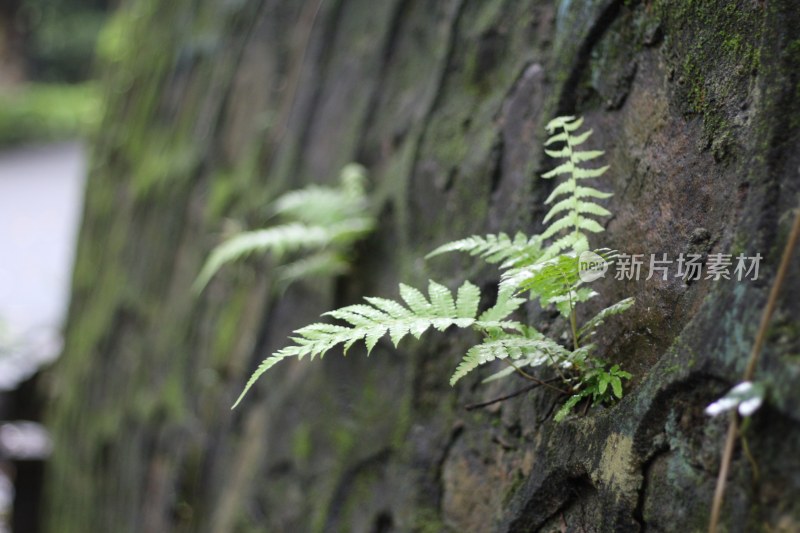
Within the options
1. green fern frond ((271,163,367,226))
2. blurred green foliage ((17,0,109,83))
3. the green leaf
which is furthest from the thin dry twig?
blurred green foliage ((17,0,109,83))

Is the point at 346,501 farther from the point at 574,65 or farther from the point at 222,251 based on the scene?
the point at 574,65

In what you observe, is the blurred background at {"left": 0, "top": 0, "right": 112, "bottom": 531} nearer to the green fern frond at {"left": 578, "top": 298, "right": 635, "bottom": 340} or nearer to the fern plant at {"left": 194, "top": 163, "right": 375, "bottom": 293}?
the fern plant at {"left": 194, "top": 163, "right": 375, "bottom": 293}

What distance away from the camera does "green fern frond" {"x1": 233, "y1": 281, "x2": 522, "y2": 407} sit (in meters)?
1.29

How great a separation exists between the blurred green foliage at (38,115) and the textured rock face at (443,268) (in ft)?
38.0

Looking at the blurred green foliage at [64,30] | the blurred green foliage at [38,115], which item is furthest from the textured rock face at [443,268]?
the blurred green foliage at [64,30]

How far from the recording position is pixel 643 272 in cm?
139

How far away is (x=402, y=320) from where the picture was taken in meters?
1.34

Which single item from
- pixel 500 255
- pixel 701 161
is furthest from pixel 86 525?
pixel 701 161

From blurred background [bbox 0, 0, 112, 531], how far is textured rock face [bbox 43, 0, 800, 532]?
63.2 inches

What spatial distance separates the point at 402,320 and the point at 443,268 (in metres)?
0.61

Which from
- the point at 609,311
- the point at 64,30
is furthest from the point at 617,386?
the point at 64,30

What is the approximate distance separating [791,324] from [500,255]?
1.75 ft

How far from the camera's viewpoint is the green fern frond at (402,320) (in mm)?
1292

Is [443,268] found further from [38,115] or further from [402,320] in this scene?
[38,115]
